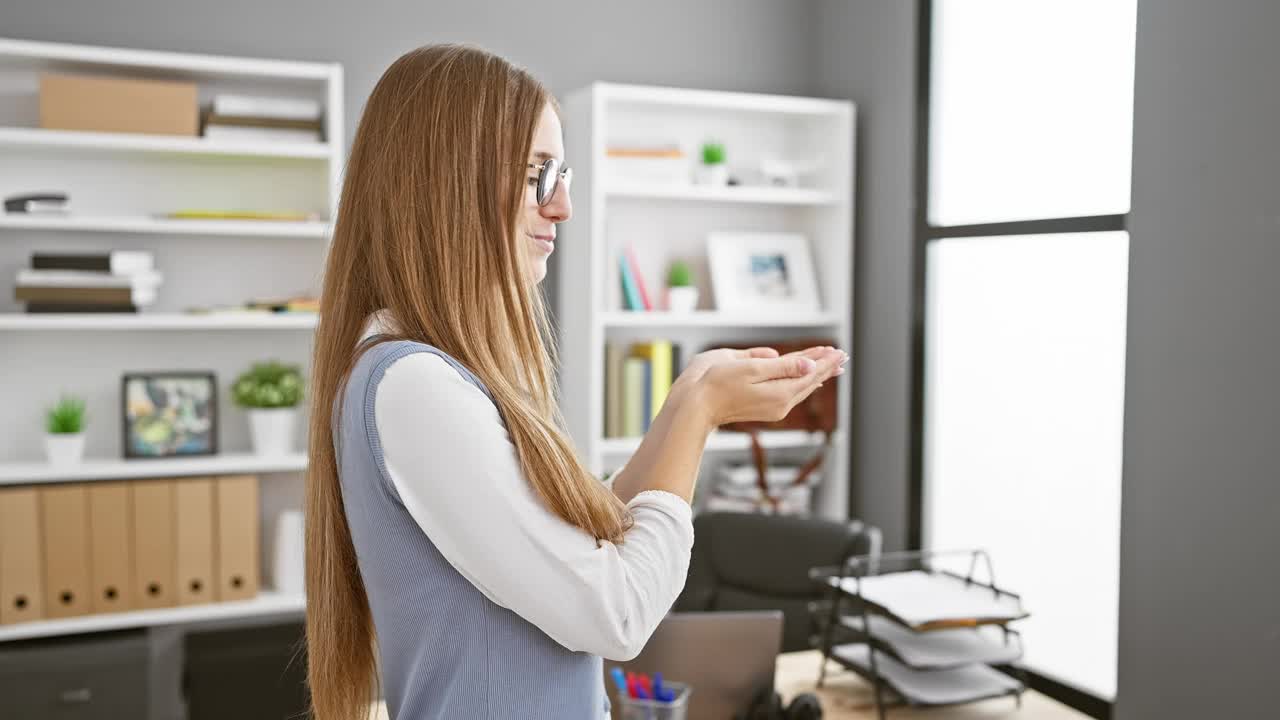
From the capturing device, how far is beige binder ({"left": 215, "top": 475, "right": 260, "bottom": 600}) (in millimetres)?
3064

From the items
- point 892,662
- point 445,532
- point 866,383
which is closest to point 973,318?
point 866,383

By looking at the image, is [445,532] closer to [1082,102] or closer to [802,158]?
[1082,102]

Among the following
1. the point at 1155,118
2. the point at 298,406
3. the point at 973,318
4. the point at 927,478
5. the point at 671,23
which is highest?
the point at 671,23

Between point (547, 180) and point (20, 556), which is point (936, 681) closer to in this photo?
point (547, 180)

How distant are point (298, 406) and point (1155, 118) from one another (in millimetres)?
2382

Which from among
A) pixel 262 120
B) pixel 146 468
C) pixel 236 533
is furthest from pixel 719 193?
pixel 146 468

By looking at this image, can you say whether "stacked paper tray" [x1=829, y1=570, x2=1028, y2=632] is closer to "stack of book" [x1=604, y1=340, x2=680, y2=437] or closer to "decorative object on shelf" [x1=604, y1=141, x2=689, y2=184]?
"stack of book" [x1=604, y1=340, x2=680, y2=437]

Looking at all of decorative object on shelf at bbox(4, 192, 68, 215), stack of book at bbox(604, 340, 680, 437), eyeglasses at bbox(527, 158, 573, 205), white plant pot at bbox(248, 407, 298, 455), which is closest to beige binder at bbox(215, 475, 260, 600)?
white plant pot at bbox(248, 407, 298, 455)

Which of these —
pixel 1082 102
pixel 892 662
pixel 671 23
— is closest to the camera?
pixel 892 662

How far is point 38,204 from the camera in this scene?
2.93m

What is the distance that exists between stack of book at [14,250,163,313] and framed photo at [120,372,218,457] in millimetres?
230

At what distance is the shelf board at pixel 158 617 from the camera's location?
289 cm

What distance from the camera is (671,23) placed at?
3.78 m

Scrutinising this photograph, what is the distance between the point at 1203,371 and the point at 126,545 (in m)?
2.61
